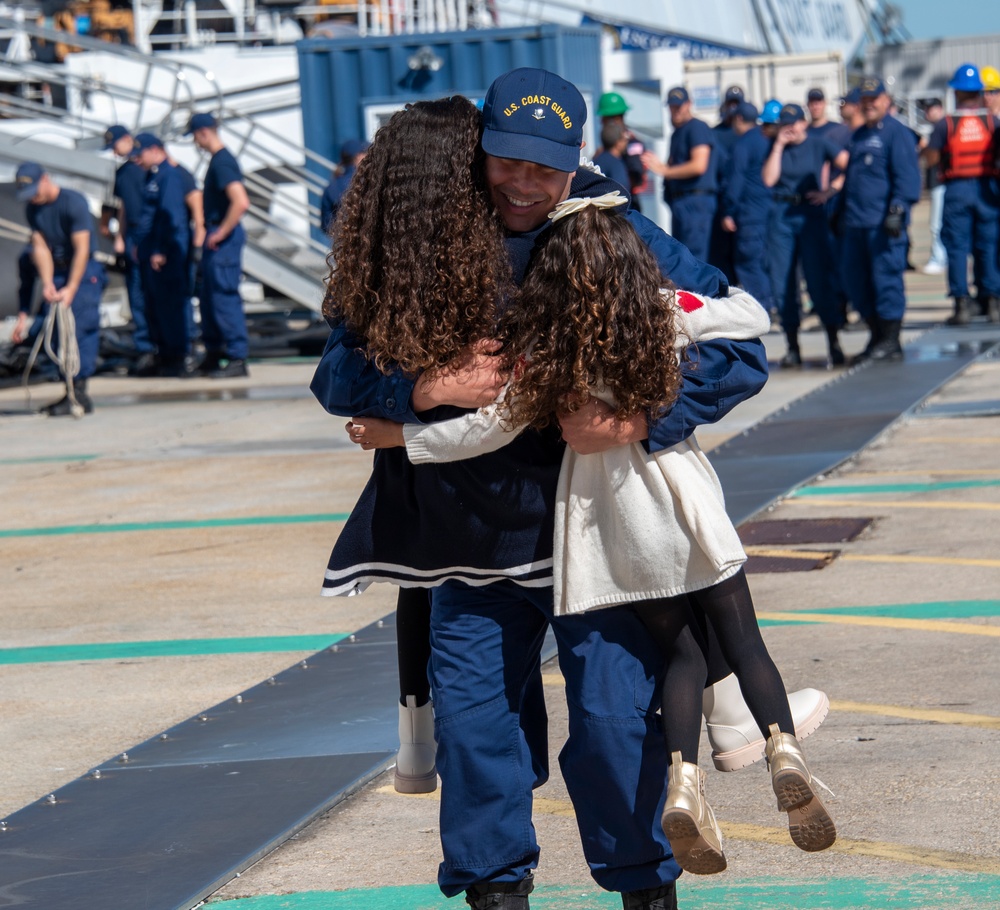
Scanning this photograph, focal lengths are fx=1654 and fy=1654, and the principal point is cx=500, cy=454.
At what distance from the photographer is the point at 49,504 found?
29.9 ft

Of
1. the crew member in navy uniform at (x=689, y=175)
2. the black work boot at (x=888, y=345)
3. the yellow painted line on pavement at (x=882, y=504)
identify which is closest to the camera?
the yellow painted line on pavement at (x=882, y=504)

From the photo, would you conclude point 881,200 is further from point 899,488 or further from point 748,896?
point 748,896

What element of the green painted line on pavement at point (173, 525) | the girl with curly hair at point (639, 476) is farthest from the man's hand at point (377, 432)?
the green painted line on pavement at point (173, 525)

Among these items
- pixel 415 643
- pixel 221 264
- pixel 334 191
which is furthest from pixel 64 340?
pixel 415 643

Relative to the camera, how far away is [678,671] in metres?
2.89

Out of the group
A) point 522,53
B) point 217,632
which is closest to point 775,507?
point 217,632

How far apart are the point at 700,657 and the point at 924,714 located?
1.84m

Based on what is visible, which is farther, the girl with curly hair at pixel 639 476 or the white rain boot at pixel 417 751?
the white rain boot at pixel 417 751

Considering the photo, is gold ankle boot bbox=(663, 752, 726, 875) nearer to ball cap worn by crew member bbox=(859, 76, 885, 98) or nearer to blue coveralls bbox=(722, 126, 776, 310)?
ball cap worn by crew member bbox=(859, 76, 885, 98)

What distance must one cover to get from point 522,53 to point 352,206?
16.3 m

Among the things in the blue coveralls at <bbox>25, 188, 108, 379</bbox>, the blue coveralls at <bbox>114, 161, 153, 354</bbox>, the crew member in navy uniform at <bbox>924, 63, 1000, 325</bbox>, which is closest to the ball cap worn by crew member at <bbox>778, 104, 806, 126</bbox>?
the crew member in navy uniform at <bbox>924, 63, 1000, 325</bbox>

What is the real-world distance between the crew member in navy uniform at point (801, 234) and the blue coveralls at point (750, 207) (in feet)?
2.07

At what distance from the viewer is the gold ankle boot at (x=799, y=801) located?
2.83 metres

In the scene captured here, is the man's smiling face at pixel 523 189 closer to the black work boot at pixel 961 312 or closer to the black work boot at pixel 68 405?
the black work boot at pixel 68 405
